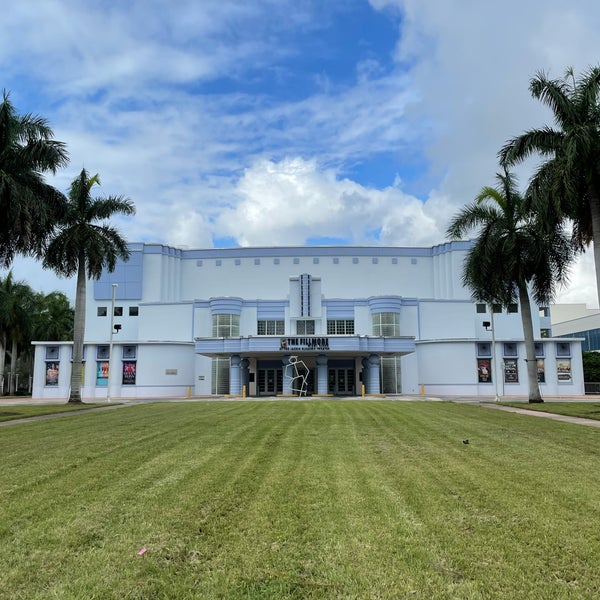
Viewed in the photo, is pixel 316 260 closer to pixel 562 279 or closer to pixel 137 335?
pixel 137 335

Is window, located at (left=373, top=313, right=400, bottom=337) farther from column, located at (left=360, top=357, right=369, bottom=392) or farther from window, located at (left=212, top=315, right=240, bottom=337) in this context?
window, located at (left=212, top=315, right=240, bottom=337)

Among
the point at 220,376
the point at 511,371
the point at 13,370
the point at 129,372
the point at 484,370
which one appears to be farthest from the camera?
the point at 13,370

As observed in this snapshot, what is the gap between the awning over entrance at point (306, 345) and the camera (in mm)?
47312

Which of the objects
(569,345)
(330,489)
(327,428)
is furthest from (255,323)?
(330,489)

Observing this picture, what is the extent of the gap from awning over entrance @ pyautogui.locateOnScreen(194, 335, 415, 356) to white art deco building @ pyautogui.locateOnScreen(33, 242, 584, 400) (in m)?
0.09

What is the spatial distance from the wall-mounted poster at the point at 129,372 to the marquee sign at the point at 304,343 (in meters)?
15.0

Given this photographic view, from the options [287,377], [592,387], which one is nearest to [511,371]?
[592,387]

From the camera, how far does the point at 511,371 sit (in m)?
49.9

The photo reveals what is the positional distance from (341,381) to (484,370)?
13.4 m

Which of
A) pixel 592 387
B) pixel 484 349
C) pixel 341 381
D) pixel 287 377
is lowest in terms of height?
pixel 592 387

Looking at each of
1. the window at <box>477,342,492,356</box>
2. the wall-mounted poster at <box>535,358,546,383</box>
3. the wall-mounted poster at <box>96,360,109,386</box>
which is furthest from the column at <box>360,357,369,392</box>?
the wall-mounted poster at <box>96,360,109,386</box>

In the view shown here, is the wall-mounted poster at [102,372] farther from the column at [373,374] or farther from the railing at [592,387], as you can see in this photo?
the railing at [592,387]

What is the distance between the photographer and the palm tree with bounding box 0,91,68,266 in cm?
2372

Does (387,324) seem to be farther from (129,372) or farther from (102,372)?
(102,372)
